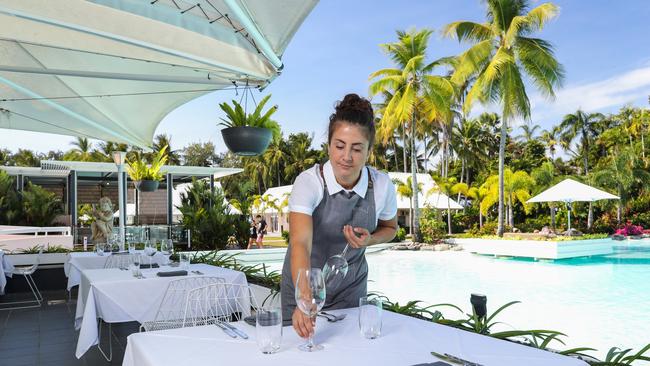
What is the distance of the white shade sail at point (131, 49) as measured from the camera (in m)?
3.16

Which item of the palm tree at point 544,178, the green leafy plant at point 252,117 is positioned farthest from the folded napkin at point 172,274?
the palm tree at point 544,178

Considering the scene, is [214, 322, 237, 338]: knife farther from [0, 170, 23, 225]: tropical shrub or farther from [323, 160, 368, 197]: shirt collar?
[0, 170, 23, 225]: tropical shrub

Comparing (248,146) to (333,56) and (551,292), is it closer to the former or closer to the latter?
(551,292)

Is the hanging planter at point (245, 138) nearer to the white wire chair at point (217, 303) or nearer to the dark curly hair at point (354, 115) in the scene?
the white wire chair at point (217, 303)

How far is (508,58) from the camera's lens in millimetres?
18672

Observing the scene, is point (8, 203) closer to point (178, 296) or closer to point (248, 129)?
point (178, 296)

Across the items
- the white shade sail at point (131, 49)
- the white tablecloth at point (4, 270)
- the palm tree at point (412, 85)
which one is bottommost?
the white tablecloth at point (4, 270)

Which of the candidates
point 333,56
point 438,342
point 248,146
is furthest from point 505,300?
point 333,56

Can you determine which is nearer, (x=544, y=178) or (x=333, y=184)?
(x=333, y=184)

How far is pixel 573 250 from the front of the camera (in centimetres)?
1656

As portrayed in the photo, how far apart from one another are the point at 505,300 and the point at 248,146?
733 centimetres

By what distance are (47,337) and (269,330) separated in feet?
17.1

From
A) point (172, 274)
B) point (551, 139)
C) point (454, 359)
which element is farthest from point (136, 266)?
point (551, 139)

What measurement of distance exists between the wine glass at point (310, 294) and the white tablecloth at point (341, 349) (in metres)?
0.05
